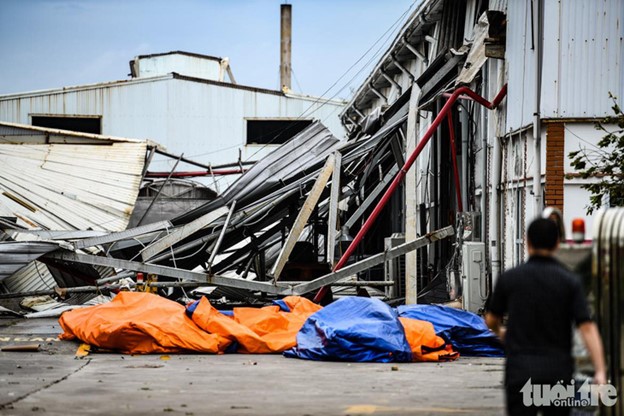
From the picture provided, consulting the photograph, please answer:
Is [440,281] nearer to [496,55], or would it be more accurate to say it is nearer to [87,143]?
[496,55]

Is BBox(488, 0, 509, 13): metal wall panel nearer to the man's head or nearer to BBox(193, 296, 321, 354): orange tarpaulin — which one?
BBox(193, 296, 321, 354): orange tarpaulin

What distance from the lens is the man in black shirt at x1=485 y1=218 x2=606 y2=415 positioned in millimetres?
5168

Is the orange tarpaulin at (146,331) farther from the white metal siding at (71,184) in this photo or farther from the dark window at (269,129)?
the dark window at (269,129)

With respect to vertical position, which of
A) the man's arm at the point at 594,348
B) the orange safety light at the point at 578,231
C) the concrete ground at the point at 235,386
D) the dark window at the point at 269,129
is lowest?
the concrete ground at the point at 235,386

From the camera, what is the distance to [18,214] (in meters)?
20.0

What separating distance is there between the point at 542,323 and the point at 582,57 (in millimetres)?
8454

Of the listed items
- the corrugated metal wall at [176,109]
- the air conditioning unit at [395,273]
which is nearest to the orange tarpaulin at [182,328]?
the air conditioning unit at [395,273]

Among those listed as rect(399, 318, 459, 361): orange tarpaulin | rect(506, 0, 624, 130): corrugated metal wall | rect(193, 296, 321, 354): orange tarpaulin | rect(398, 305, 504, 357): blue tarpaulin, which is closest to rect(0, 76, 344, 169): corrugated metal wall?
rect(193, 296, 321, 354): orange tarpaulin

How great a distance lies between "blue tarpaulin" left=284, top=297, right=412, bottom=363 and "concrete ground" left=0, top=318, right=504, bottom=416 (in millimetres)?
219

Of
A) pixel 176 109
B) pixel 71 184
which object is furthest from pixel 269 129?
pixel 71 184

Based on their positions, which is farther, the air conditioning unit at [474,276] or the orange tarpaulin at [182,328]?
the air conditioning unit at [474,276]

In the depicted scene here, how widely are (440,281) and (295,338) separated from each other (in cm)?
537

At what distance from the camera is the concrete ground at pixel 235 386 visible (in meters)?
8.08

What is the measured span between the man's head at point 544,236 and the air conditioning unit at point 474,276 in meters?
9.45
